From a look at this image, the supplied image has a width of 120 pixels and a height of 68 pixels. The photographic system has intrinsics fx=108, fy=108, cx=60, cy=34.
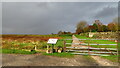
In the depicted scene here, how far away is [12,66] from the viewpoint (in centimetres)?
745

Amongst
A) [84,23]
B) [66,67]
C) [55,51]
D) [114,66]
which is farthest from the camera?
[84,23]

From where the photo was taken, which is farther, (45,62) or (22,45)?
(22,45)

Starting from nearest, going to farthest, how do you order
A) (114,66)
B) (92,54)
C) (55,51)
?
1. (114,66)
2. (92,54)
3. (55,51)

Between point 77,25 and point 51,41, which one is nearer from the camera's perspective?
point 51,41

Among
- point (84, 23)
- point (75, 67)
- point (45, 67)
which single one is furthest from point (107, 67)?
point (84, 23)

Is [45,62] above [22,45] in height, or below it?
below


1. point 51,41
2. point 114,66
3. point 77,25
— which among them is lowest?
point 114,66

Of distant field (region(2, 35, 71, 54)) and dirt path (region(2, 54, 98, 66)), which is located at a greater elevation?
distant field (region(2, 35, 71, 54))

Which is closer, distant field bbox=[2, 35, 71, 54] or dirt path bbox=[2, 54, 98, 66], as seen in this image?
dirt path bbox=[2, 54, 98, 66]

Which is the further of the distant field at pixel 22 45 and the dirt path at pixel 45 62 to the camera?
the distant field at pixel 22 45

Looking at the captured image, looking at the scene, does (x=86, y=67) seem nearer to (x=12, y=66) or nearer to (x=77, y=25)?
(x=12, y=66)

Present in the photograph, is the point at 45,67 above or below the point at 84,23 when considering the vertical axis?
below

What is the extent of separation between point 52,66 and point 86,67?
2.33 meters

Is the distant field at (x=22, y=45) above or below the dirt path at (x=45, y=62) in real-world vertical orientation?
above
